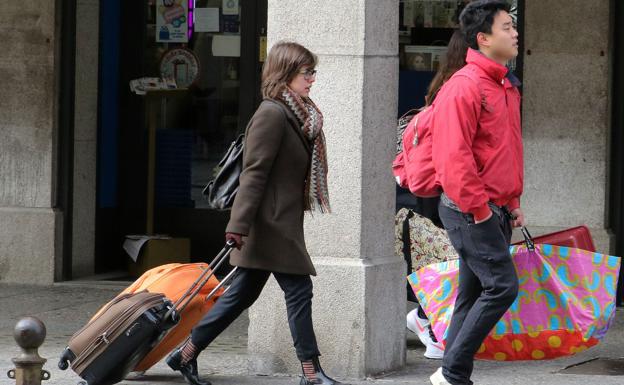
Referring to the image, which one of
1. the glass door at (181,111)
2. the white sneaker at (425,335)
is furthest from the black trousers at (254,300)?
the glass door at (181,111)

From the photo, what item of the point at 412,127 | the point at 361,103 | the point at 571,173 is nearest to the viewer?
the point at 412,127

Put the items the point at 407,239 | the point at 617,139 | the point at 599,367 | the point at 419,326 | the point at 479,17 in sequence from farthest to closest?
the point at 617,139 → the point at 419,326 → the point at 407,239 → the point at 599,367 → the point at 479,17

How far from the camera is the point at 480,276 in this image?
6332mm

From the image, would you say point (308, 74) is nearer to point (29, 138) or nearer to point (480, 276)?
point (480, 276)

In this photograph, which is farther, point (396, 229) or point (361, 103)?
point (396, 229)

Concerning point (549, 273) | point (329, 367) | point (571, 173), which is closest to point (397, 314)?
point (329, 367)

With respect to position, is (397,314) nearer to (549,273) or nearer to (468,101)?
(549,273)

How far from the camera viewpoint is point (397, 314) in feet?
24.8

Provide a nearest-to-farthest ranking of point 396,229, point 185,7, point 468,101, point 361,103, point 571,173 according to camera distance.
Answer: point 468,101 < point 361,103 < point 396,229 < point 571,173 < point 185,7

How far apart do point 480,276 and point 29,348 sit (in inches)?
80.9

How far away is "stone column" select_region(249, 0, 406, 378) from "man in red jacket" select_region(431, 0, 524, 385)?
0.89 m

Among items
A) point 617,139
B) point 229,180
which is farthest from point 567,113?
point 229,180

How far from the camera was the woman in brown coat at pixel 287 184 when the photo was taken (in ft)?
22.0

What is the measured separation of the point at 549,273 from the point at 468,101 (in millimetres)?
1168
